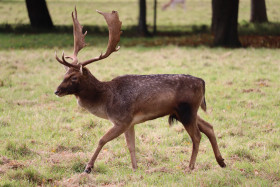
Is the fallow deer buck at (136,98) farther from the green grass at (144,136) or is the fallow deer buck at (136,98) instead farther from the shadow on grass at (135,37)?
the shadow on grass at (135,37)

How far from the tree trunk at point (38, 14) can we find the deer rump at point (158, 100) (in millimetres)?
18842

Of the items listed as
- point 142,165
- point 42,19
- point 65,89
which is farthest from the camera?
point 42,19

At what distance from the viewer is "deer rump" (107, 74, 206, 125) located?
5844 millimetres

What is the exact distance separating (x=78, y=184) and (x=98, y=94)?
1225mm

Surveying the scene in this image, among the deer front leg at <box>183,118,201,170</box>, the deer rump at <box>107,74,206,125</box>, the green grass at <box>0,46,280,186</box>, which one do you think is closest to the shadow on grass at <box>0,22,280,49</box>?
the green grass at <box>0,46,280,186</box>

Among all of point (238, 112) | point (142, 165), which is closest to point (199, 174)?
point (142, 165)

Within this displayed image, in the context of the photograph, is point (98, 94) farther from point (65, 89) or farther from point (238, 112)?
point (238, 112)

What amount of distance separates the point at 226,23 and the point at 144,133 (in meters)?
11.4

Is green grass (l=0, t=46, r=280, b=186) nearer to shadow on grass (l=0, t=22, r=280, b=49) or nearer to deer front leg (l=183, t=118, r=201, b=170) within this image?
deer front leg (l=183, t=118, r=201, b=170)

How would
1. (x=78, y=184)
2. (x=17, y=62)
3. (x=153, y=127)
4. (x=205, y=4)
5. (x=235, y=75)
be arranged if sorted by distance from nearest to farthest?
(x=78, y=184)
(x=153, y=127)
(x=235, y=75)
(x=17, y=62)
(x=205, y=4)

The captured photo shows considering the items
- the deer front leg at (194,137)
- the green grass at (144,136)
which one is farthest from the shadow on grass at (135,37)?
the deer front leg at (194,137)

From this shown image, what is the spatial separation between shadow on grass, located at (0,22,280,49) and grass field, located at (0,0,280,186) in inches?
159

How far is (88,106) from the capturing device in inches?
235

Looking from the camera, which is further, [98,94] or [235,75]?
[235,75]
